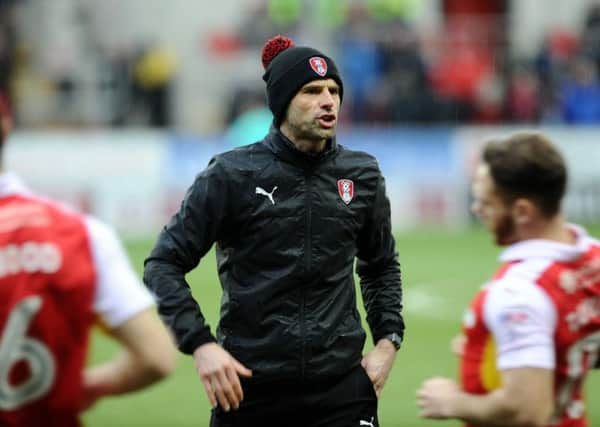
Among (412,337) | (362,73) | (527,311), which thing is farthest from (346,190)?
(362,73)

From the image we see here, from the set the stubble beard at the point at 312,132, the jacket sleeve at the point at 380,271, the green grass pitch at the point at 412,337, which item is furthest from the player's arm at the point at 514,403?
the green grass pitch at the point at 412,337

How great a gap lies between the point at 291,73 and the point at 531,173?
1519mm

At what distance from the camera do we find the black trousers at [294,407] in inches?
197

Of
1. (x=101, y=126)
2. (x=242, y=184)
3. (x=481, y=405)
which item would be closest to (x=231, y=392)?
(x=242, y=184)

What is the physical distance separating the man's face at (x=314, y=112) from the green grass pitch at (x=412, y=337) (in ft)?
8.24

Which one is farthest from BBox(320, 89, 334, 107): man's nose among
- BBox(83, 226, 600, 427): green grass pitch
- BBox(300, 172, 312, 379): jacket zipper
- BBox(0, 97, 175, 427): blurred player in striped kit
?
BBox(83, 226, 600, 427): green grass pitch

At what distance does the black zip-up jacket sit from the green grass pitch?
2259mm

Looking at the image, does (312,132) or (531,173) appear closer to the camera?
(531,173)

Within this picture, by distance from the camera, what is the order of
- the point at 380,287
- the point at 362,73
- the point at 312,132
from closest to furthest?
the point at 312,132 → the point at 380,287 → the point at 362,73

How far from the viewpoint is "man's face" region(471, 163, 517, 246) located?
157 inches

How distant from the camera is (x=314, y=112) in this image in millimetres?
5148

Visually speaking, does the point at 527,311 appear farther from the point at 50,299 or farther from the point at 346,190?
the point at 346,190

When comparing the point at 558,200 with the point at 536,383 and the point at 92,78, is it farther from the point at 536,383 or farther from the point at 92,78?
the point at 92,78

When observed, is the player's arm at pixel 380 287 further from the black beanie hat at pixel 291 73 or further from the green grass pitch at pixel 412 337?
the green grass pitch at pixel 412 337
